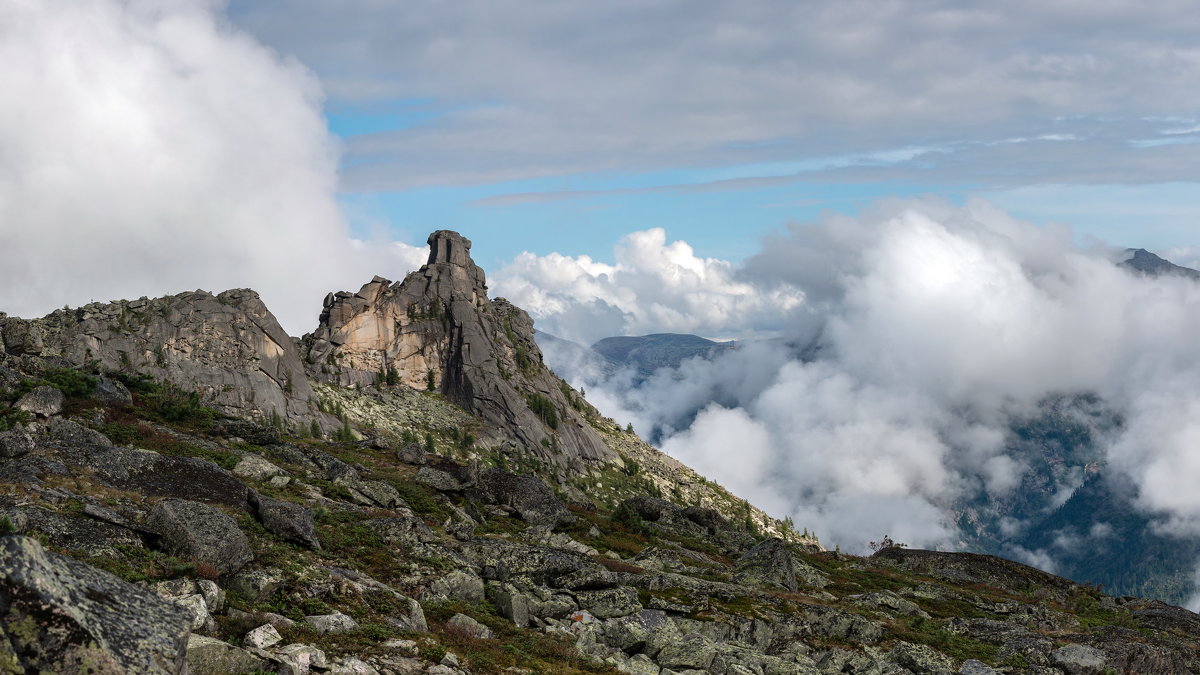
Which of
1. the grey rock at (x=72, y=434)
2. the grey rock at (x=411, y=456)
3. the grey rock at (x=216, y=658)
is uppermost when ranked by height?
the grey rock at (x=411, y=456)

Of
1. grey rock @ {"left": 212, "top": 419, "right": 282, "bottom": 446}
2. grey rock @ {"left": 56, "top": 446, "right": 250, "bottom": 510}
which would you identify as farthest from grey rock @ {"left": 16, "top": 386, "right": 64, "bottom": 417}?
grey rock @ {"left": 212, "top": 419, "right": 282, "bottom": 446}

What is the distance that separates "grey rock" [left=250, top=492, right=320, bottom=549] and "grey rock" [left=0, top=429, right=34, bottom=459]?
11.9 meters

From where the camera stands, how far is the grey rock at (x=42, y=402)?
48.0 m

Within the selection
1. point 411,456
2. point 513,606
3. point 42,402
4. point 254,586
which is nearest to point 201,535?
point 254,586

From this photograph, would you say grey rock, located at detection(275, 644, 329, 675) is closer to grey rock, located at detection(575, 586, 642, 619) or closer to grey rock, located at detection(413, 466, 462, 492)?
grey rock, located at detection(575, 586, 642, 619)

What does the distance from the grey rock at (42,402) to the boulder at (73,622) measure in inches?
1552

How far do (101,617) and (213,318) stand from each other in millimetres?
197665

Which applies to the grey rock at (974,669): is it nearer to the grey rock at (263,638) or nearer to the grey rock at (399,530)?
the grey rock at (399,530)

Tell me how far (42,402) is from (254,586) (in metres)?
33.1

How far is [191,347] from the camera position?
186m

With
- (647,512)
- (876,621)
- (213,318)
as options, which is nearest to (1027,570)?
(647,512)

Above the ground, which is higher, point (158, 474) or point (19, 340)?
point (19, 340)

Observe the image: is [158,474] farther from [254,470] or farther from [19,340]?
[19,340]

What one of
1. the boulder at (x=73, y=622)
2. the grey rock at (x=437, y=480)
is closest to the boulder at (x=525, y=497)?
the grey rock at (x=437, y=480)
